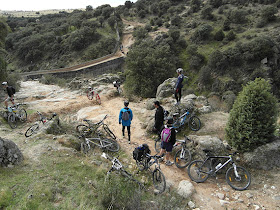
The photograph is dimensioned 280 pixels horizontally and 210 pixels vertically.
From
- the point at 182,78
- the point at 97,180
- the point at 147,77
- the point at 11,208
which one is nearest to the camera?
the point at 11,208

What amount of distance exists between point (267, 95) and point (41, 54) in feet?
180

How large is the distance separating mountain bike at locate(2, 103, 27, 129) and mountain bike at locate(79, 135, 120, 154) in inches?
181

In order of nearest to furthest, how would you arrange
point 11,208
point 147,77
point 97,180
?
point 11,208, point 97,180, point 147,77

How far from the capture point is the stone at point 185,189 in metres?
4.95

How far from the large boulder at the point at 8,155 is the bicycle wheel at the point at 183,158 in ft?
16.5

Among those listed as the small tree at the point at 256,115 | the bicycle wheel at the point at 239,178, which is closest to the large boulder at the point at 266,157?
the small tree at the point at 256,115

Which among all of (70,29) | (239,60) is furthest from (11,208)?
(70,29)

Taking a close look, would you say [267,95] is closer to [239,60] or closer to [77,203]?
[77,203]

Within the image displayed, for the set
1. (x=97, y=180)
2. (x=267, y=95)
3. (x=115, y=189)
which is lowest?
(x=97, y=180)

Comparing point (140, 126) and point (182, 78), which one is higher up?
point (182, 78)

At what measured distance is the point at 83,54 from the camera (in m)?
45.4

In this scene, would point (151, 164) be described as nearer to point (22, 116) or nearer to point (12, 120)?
point (12, 120)

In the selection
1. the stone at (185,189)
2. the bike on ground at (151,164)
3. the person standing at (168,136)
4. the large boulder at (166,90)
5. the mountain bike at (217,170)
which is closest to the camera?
the stone at (185,189)

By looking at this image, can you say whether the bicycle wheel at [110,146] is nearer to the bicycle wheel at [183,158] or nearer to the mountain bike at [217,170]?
the bicycle wheel at [183,158]
